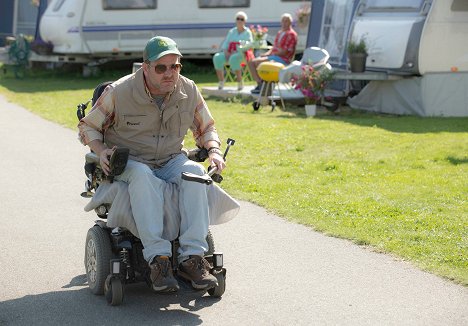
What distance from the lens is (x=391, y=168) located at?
34.2 feet

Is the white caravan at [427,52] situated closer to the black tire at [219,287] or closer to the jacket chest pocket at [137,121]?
the jacket chest pocket at [137,121]

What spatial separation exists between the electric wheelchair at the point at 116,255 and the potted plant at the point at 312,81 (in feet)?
34.0

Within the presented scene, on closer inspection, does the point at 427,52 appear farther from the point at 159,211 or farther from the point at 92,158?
the point at 159,211

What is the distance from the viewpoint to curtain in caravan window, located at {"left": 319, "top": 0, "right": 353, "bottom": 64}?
1728 cm

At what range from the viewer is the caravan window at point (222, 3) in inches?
915

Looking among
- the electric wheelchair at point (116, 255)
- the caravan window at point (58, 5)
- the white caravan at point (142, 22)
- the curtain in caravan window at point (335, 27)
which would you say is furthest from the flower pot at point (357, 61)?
the electric wheelchair at point (116, 255)

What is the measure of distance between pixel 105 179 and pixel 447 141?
7431mm

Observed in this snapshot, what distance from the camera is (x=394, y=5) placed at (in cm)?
1550

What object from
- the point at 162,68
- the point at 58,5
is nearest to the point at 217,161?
the point at 162,68

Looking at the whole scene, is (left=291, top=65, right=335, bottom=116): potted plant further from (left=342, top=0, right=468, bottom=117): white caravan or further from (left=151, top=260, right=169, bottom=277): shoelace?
(left=151, top=260, right=169, bottom=277): shoelace

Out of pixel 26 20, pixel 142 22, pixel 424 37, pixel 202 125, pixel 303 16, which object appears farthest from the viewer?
pixel 26 20

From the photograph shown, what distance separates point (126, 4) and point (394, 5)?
9.17m

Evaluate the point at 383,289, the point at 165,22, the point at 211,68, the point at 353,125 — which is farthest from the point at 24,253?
the point at 211,68

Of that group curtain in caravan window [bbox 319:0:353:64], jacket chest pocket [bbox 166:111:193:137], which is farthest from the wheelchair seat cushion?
curtain in caravan window [bbox 319:0:353:64]
